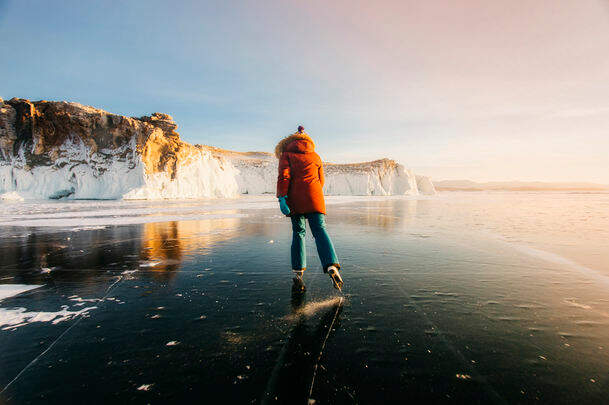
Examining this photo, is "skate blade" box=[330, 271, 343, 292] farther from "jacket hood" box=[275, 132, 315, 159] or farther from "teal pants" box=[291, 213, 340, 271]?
"jacket hood" box=[275, 132, 315, 159]

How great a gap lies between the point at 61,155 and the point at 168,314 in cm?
3867

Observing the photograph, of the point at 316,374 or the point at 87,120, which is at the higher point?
the point at 87,120

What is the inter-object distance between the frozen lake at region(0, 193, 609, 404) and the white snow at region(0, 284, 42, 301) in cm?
2

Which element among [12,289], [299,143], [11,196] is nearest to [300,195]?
[299,143]

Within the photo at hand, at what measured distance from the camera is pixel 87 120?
1203 inches

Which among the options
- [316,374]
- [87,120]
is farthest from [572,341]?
[87,120]

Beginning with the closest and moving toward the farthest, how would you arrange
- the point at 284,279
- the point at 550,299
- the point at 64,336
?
the point at 64,336
the point at 550,299
the point at 284,279

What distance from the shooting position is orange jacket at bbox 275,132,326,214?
328 centimetres

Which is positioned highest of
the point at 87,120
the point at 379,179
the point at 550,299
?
the point at 87,120

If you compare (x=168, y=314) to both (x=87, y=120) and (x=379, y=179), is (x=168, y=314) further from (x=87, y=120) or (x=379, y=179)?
(x=379, y=179)

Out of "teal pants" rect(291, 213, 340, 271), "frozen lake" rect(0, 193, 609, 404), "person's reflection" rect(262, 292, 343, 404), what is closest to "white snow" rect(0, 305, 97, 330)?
"frozen lake" rect(0, 193, 609, 404)

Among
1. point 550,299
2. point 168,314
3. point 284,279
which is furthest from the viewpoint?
point 284,279

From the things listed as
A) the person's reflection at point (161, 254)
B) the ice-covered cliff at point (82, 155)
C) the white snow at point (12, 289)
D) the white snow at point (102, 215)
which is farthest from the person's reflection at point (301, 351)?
the ice-covered cliff at point (82, 155)

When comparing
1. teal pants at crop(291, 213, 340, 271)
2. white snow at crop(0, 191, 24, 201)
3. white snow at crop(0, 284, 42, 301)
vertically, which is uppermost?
white snow at crop(0, 191, 24, 201)
